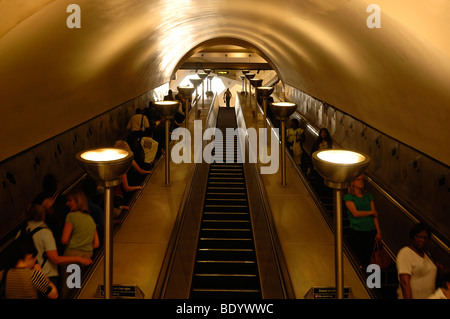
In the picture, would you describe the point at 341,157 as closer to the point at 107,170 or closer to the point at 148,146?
the point at 107,170

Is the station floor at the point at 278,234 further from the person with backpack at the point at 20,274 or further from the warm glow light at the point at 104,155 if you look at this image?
the warm glow light at the point at 104,155

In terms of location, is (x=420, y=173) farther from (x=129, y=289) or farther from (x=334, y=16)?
(x=129, y=289)

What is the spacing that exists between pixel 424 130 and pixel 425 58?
6.19 ft

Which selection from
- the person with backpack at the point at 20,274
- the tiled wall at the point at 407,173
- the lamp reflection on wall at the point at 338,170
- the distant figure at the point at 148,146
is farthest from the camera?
the distant figure at the point at 148,146

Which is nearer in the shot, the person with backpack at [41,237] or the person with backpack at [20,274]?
the person with backpack at [20,274]

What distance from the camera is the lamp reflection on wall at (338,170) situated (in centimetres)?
295

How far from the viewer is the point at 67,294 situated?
442cm

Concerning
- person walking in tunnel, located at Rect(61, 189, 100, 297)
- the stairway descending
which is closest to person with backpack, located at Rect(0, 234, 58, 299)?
person walking in tunnel, located at Rect(61, 189, 100, 297)

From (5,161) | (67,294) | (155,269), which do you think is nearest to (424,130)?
(155,269)

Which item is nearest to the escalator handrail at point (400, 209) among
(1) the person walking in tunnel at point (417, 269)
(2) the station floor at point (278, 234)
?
(2) the station floor at point (278, 234)

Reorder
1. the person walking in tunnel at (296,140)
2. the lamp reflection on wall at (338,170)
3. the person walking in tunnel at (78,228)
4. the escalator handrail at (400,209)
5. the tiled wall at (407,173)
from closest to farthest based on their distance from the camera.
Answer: the lamp reflection on wall at (338,170)
the person walking in tunnel at (78,228)
the escalator handrail at (400,209)
the tiled wall at (407,173)
the person walking in tunnel at (296,140)

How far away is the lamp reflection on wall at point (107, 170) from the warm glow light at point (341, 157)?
1.52 m

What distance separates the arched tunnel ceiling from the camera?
14.2 ft
